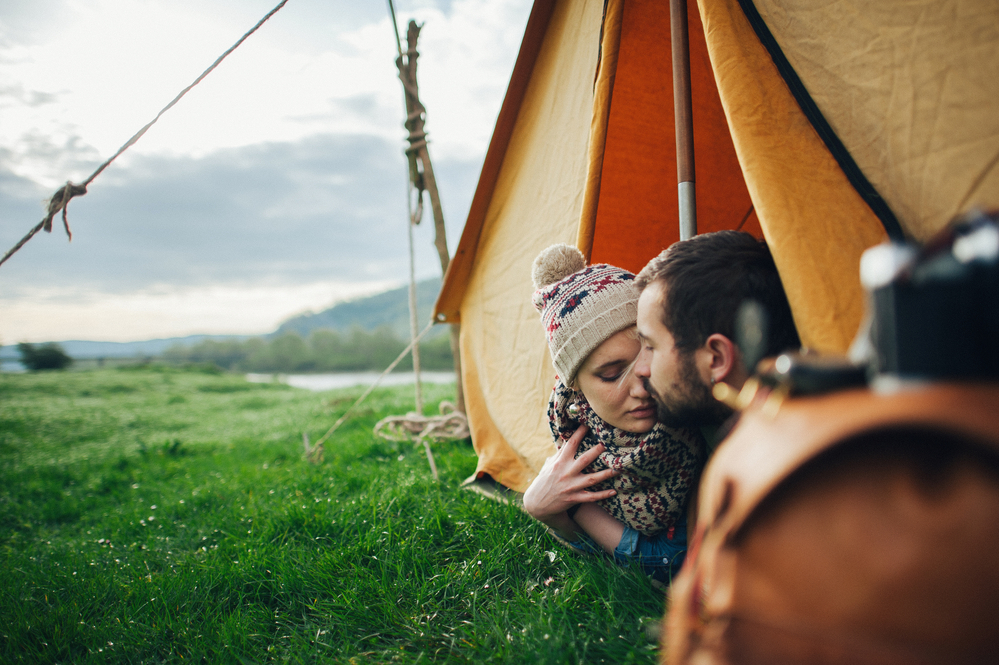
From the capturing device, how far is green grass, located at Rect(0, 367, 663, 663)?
1470 mm

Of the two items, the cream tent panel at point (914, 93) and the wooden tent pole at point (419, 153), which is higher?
the wooden tent pole at point (419, 153)

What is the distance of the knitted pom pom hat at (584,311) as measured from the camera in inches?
62.2

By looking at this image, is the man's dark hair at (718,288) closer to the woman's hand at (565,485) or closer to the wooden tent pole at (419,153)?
the woman's hand at (565,485)

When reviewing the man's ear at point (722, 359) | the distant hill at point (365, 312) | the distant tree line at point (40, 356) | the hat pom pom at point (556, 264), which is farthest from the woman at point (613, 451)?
the distant hill at point (365, 312)

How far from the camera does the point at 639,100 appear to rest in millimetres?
2506

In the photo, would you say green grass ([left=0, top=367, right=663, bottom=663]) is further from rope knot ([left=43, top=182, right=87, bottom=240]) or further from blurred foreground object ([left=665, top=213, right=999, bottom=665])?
rope knot ([left=43, top=182, right=87, bottom=240])

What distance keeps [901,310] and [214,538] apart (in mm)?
2915

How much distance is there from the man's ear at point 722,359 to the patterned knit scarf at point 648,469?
36 cm

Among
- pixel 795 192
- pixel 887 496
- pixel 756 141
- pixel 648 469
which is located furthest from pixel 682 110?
pixel 887 496

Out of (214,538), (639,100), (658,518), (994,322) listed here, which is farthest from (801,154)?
(214,538)

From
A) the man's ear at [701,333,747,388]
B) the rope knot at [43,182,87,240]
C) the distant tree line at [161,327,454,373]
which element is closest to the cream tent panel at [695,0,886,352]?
the man's ear at [701,333,747,388]

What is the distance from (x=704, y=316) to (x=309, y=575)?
68.6 inches

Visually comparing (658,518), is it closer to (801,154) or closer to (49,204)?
(801,154)

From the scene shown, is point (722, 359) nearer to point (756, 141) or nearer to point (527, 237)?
point (756, 141)
